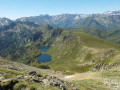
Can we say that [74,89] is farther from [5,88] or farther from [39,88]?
[5,88]

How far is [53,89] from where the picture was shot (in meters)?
25.1

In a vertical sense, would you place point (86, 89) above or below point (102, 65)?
above

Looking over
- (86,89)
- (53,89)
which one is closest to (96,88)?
(86,89)

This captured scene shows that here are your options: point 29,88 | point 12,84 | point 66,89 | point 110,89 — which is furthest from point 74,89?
point 12,84

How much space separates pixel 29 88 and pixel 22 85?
155cm

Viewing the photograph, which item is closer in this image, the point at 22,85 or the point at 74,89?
the point at 22,85

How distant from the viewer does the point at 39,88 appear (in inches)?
901

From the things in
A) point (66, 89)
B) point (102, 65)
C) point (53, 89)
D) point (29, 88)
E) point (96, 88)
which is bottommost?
point (102, 65)

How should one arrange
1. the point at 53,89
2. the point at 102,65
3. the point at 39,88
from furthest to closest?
the point at 102,65, the point at 53,89, the point at 39,88

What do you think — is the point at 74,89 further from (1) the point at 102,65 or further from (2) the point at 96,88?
(1) the point at 102,65

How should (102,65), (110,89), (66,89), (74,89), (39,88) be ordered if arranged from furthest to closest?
(102,65), (110,89), (74,89), (66,89), (39,88)

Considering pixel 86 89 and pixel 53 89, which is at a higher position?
pixel 53 89

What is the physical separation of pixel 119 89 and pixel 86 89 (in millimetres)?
9189

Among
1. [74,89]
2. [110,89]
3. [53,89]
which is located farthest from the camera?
[110,89]
